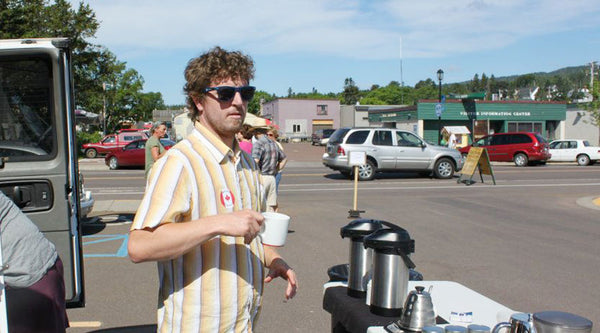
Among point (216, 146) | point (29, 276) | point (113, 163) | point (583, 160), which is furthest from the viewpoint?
point (583, 160)

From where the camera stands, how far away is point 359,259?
340cm

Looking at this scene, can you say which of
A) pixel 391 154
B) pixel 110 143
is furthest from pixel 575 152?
pixel 110 143

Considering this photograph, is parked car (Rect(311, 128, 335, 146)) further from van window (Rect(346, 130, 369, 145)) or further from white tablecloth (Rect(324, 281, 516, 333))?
white tablecloth (Rect(324, 281, 516, 333))

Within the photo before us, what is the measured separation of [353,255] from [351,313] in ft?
1.42

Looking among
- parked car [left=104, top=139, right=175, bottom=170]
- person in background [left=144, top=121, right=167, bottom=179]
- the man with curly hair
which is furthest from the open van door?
parked car [left=104, top=139, right=175, bottom=170]

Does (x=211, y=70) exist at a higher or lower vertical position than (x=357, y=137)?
higher

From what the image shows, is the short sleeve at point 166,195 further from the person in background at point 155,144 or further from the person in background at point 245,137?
the person in background at point 155,144

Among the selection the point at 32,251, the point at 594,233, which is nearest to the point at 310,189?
the point at 594,233

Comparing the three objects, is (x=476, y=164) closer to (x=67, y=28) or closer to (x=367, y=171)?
(x=367, y=171)

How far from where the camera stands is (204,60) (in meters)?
2.42

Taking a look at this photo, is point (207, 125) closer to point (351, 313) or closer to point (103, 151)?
point (351, 313)

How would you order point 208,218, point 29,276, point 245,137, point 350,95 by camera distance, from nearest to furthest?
point 208,218 → point 29,276 → point 245,137 → point 350,95

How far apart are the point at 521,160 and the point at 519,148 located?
0.60 meters

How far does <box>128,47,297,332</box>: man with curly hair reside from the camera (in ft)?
6.81
